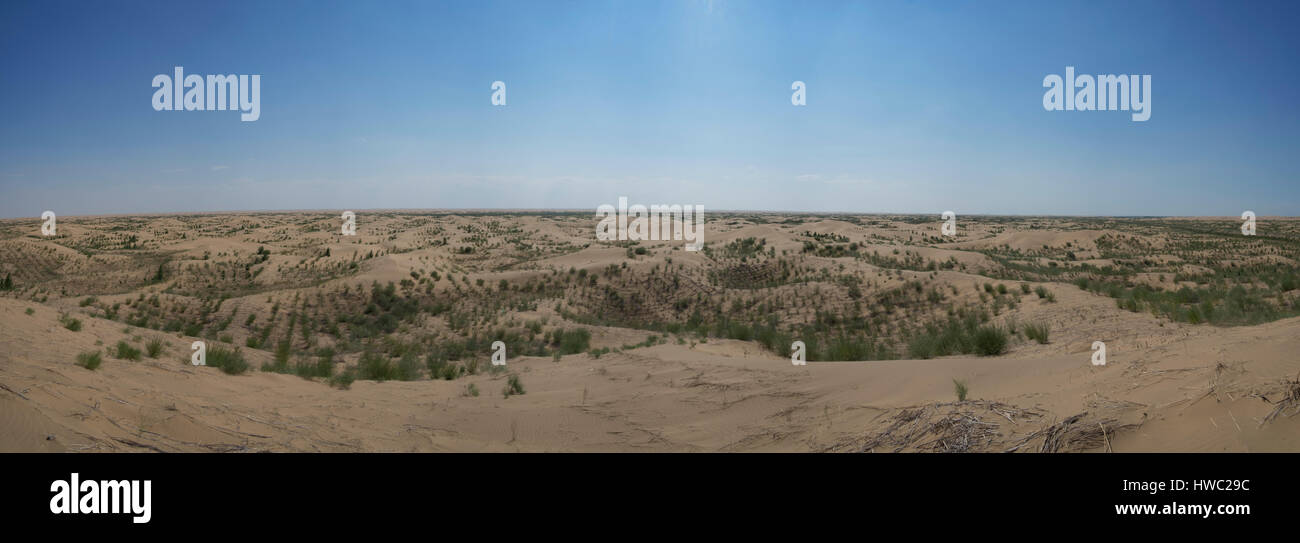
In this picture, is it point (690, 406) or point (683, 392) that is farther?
point (683, 392)

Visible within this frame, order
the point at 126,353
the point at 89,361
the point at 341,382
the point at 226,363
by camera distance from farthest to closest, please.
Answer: the point at 341,382 < the point at 226,363 < the point at 126,353 < the point at 89,361

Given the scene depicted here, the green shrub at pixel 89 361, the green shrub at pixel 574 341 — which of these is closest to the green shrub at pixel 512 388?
the green shrub at pixel 89 361

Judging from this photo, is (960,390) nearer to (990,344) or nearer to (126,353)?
(990,344)

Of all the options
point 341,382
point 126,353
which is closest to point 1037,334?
point 341,382

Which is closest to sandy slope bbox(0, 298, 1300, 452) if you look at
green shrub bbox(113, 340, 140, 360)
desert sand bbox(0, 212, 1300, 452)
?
desert sand bbox(0, 212, 1300, 452)

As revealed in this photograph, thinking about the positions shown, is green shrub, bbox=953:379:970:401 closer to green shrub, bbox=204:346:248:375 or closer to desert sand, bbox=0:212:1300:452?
desert sand, bbox=0:212:1300:452

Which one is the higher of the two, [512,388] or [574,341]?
[512,388]

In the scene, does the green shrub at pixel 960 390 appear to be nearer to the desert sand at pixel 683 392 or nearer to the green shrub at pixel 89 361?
the desert sand at pixel 683 392
